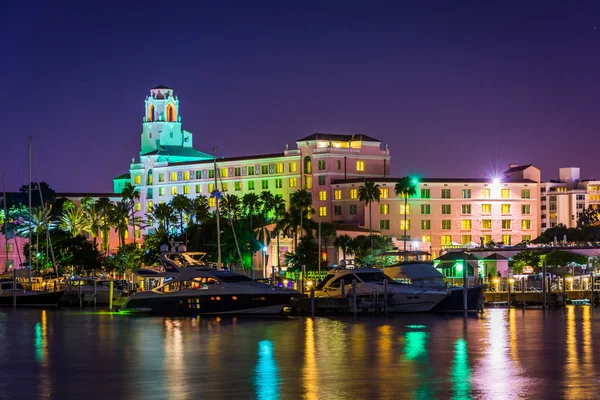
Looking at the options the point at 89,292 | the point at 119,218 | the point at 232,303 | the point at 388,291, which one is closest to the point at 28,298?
the point at 89,292

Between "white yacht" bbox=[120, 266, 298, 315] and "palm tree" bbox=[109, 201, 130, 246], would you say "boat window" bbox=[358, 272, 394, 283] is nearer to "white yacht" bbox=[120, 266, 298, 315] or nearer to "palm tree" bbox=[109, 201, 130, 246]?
"white yacht" bbox=[120, 266, 298, 315]

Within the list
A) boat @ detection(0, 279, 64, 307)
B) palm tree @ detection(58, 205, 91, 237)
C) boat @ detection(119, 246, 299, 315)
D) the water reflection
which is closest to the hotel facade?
palm tree @ detection(58, 205, 91, 237)

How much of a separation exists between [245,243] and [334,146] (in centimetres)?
4426

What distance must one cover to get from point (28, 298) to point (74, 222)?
9092cm

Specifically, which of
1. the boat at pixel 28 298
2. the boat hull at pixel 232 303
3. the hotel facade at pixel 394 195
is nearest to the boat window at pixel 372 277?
the boat hull at pixel 232 303

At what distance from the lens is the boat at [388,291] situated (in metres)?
69.5

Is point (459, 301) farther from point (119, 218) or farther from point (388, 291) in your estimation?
point (119, 218)

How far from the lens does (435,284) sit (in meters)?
77.6

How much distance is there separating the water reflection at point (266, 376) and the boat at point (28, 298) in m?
45.6

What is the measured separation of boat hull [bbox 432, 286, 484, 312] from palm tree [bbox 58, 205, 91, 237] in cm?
11274

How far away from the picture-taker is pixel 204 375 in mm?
35906

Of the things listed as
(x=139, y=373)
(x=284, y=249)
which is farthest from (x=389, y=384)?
(x=284, y=249)

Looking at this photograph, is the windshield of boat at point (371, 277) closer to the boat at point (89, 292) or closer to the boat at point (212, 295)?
the boat at point (212, 295)

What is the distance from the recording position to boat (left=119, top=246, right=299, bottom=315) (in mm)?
66750
